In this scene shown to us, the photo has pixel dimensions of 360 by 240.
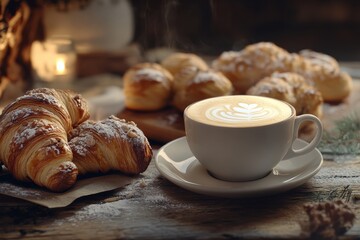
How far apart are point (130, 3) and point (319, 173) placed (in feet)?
3.49

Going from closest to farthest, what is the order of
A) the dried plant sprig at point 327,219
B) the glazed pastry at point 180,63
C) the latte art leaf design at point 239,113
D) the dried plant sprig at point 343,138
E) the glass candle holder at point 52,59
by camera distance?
1. the dried plant sprig at point 327,219
2. the latte art leaf design at point 239,113
3. the dried plant sprig at point 343,138
4. the glazed pastry at point 180,63
5. the glass candle holder at point 52,59

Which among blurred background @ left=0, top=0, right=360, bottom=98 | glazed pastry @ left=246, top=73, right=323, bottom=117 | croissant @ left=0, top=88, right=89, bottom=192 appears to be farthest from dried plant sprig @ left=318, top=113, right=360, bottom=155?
blurred background @ left=0, top=0, right=360, bottom=98

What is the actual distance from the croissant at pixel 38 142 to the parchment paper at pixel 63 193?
0.01 meters

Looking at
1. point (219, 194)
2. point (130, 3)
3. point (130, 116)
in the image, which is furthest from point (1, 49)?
point (219, 194)

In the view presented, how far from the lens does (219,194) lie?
2.95ft

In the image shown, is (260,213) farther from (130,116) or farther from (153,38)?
(153,38)

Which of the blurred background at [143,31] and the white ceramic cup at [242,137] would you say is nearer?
the white ceramic cup at [242,137]

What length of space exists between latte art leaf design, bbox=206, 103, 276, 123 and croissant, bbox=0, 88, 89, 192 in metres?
0.25

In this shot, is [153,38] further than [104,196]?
Yes

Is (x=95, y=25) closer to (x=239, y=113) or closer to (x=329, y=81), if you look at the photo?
(x=329, y=81)

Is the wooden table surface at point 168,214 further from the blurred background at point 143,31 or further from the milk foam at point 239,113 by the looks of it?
the blurred background at point 143,31

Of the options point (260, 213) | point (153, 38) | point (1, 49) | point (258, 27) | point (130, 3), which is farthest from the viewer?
point (258, 27)

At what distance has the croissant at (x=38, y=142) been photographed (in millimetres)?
904

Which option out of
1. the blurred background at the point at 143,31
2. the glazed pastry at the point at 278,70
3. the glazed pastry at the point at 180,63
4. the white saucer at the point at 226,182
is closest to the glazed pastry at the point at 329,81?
the glazed pastry at the point at 278,70
